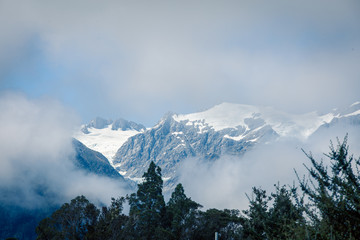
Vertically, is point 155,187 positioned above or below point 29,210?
below

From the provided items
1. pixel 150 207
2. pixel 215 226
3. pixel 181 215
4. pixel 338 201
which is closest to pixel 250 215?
pixel 338 201

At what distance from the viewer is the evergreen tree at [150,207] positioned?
126ft

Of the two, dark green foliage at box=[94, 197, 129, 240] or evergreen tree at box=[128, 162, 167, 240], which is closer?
dark green foliage at box=[94, 197, 129, 240]

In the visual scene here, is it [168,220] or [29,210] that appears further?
[29,210]

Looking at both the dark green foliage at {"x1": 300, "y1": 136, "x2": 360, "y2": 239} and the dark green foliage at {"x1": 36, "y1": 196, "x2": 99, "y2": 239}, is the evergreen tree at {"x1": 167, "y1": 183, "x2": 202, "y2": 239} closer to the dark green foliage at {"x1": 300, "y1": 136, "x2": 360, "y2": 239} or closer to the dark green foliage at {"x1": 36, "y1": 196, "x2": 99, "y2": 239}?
the dark green foliage at {"x1": 36, "y1": 196, "x2": 99, "y2": 239}

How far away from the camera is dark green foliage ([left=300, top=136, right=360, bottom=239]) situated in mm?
8613

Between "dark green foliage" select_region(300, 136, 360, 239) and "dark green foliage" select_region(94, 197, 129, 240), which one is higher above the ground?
"dark green foliage" select_region(94, 197, 129, 240)

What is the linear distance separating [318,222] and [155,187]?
3937cm

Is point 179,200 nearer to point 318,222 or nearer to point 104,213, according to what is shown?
point 104,213

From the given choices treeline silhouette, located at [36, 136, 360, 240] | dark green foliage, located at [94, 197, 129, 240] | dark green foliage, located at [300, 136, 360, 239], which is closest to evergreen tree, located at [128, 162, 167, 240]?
treeline silhouette, located at [36, 136, 360, 240]

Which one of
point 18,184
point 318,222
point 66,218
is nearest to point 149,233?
point 66,218

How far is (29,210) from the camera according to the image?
174500mm

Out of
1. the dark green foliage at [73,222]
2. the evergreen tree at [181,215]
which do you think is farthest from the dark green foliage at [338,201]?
the evergreen tree at [181,215]

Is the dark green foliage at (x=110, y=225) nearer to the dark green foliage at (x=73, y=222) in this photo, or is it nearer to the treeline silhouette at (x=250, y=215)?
the treeline silhouette at (x=250, y=215)
